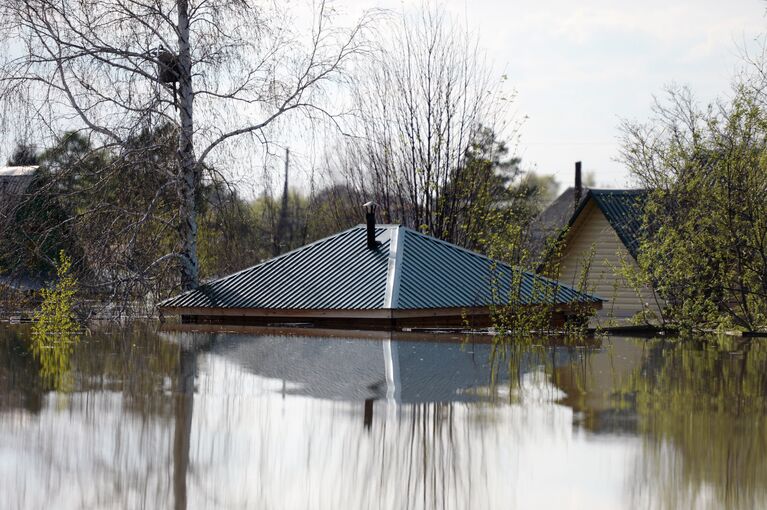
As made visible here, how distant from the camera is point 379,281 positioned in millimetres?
23234

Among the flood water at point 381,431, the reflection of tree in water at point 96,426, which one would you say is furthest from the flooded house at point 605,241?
the reflection of tree in water at point 96,426

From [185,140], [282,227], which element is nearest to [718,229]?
[185,140]

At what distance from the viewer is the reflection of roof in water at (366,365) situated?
44.1ft

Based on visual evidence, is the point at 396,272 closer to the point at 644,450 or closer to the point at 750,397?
the point at 750,397

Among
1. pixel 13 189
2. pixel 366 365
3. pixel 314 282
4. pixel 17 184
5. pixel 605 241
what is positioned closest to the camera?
pixel 366 365

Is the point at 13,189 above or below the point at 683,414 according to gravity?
above

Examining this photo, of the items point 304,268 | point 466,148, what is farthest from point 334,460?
point 466,148

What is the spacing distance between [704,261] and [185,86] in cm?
1236

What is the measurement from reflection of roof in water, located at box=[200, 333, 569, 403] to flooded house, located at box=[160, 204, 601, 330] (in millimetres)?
Answer: 1977

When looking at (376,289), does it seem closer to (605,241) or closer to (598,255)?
(605,241)

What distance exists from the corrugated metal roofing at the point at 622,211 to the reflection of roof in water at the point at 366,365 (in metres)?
16.1

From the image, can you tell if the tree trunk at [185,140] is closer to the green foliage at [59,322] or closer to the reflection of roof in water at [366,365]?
the green foliage at [59,322]

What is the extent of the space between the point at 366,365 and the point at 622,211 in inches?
839

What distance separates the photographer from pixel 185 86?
2600 centimetres
